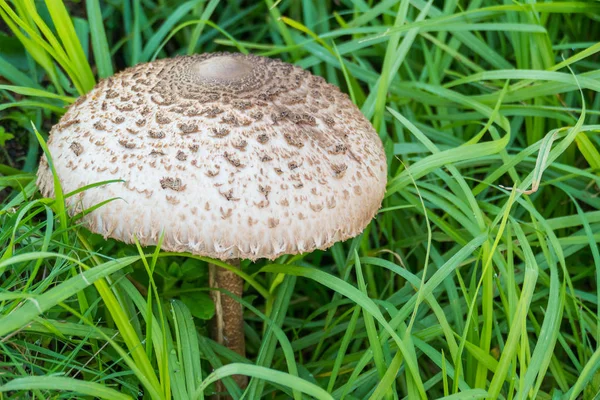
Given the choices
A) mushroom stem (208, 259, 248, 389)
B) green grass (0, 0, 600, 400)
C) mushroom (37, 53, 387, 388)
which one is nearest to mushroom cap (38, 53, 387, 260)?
mushroom (37, 53, 387, 388)

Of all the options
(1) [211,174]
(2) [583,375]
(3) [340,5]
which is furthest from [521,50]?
(1) [211,174]

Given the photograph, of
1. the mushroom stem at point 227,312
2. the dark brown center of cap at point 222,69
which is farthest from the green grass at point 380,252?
the dark brown center of cap at point 222,69

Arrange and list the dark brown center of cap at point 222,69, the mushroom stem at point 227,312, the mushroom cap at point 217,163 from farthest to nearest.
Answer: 1. the mushroom stem at point 227,312
2. the dark brown center of cap at point 222,69
3. the mushroom cap at point 217,163

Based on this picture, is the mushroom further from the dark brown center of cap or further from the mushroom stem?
the mushroom stem

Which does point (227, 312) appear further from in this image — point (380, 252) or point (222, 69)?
point (222, 69)

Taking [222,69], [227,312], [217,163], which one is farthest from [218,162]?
[227,312]

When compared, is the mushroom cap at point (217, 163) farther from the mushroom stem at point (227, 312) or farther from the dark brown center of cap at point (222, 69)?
the mushroom stem at point (227, 312)
